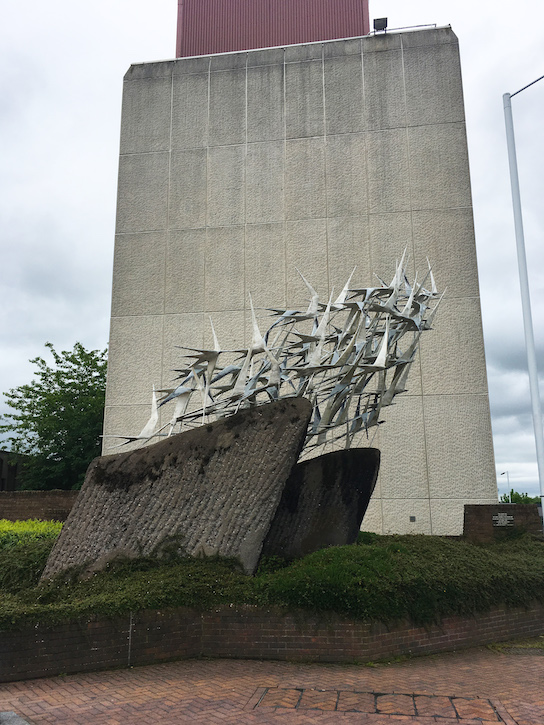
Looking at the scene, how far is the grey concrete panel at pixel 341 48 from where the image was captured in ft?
64.8

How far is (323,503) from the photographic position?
10.7m

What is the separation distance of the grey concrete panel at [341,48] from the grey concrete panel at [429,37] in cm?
137

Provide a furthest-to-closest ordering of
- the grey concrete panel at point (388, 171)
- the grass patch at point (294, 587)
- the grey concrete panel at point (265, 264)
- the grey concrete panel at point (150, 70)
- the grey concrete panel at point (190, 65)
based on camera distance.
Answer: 1. the grey concrete panel at point (150, 70)
2. the grey concrete panel at point (190, 65)
3. the grey concrete panel at point (388, 171)
4. the grey concrete panel at point (265, 264)
5. the grass patch at point (294, 587)

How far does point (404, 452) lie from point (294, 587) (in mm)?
9672

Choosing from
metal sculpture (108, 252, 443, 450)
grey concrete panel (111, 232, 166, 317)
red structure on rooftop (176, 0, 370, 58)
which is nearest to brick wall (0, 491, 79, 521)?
grey concrete panel (111, 232, 166, 317)

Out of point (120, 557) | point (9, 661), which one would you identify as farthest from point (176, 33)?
point (9, 661)

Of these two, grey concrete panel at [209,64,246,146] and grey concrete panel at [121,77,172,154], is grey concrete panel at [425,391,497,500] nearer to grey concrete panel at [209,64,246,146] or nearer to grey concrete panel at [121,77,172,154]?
grey concrete panel at [209,64,246,146]

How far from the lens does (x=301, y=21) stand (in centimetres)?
2172

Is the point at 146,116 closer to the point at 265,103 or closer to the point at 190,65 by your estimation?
the point at 190,65

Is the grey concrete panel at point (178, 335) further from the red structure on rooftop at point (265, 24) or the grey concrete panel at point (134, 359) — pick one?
the red structure on rooftop at point (265, 24)

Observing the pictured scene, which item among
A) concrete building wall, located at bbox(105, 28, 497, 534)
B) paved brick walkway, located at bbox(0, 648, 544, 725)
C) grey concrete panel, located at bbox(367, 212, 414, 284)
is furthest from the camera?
grey concrete panel, located at bbox(367, 212, 414, 284)

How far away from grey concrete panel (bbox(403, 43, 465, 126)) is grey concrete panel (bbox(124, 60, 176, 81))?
7551 millimetres

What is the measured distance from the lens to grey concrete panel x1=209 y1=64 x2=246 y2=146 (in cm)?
1995

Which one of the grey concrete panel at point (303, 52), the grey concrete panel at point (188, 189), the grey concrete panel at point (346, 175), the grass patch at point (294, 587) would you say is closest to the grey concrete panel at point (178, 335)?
the grey concrete panel at point (188, 189)
